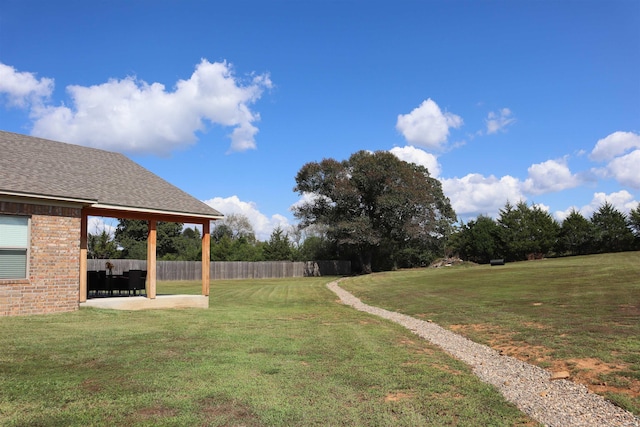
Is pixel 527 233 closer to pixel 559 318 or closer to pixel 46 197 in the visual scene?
pixel 559 318

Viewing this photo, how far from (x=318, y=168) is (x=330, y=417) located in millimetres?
39957

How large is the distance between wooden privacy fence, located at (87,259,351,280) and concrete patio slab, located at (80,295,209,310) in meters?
20.7

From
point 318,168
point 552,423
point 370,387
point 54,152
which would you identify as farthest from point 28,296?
point 318,168

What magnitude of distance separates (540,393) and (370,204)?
125 feet

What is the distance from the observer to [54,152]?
13.8 metres

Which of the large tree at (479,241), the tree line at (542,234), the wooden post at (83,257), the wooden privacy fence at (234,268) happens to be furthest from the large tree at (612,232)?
the wooden post at (83,257)

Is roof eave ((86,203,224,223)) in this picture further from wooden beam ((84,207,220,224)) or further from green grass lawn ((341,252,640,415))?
green grass lawn ((341,252,640,415))

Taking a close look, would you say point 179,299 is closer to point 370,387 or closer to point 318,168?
point 370,387

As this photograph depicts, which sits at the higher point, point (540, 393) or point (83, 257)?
point (83, 257)

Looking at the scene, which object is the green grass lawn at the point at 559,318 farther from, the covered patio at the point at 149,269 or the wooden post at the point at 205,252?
the covered patio at the point at 149,269

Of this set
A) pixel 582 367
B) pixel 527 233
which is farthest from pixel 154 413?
pixel 527 233

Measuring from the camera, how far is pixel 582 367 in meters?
6.87

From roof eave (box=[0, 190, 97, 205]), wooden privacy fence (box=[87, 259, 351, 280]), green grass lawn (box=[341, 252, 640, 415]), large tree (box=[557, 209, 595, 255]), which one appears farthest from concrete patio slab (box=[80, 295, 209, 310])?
large tree (box=[557, 209, 595, 255])

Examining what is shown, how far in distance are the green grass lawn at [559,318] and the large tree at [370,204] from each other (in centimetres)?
2039
